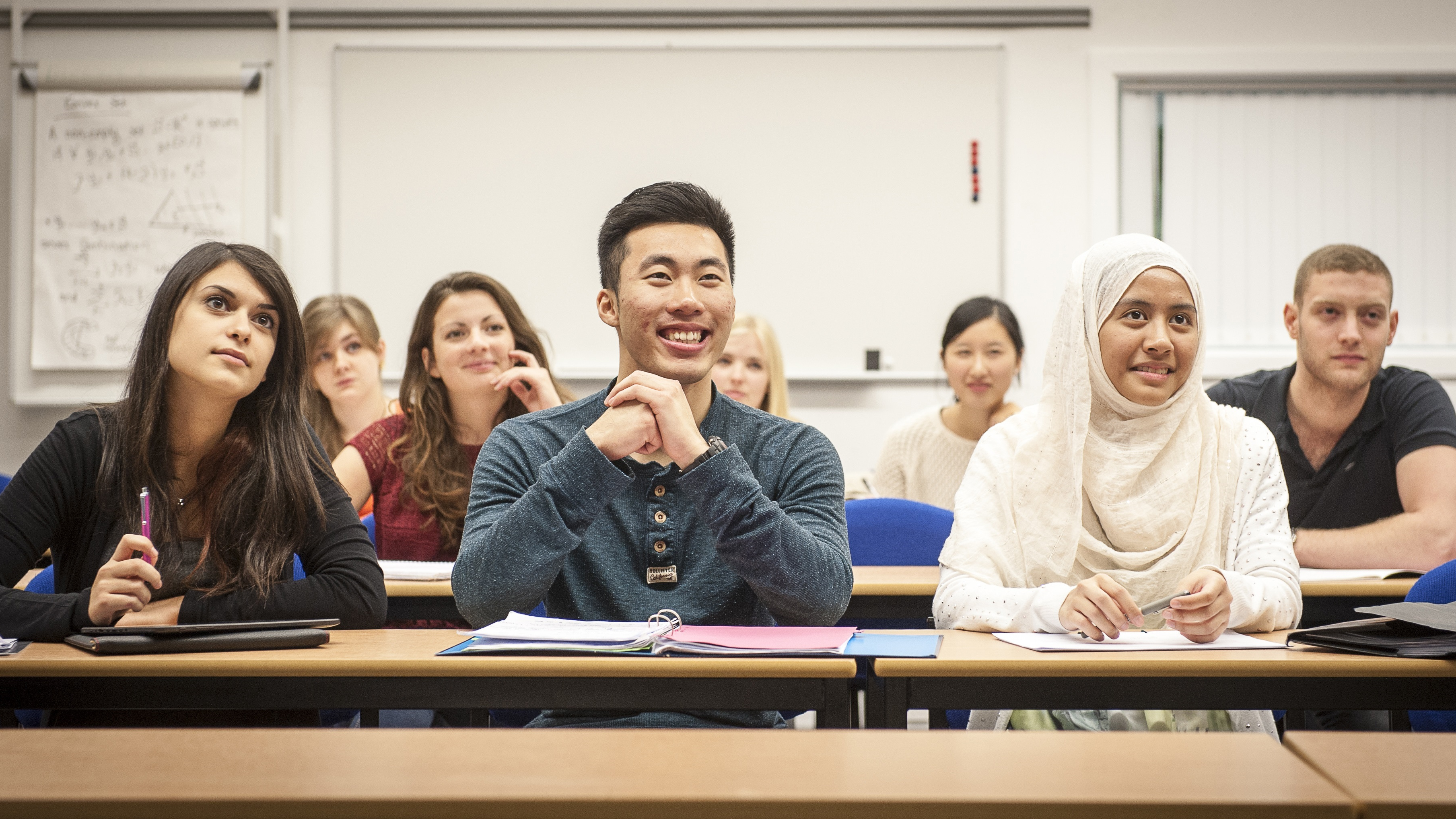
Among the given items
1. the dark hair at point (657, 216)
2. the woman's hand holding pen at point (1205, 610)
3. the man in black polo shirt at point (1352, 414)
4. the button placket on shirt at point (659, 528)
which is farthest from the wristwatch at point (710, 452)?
the man in black polo shirt at point (1352, 414)

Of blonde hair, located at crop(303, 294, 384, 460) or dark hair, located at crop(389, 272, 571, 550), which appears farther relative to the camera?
blonde hair, located at crop(303, 294, 384, 460)

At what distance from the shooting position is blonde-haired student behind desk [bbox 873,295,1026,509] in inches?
144

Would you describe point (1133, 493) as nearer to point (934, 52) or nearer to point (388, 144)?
point (934, 52)

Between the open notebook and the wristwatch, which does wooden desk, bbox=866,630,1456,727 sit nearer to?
the open notebook

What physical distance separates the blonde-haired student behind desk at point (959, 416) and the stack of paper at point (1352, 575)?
138 centimetres

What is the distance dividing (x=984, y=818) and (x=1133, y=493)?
1.25 metres

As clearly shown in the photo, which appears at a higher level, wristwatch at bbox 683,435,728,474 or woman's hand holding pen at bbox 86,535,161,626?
wristwatch at bbox 683,435,728,474

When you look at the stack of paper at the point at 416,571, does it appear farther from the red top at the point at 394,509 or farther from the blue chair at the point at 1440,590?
the blue chair at the point at 1440,590

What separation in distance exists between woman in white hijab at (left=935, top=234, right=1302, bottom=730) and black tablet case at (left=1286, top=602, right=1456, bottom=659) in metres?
0.33

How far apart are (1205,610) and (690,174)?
3474 millimetres

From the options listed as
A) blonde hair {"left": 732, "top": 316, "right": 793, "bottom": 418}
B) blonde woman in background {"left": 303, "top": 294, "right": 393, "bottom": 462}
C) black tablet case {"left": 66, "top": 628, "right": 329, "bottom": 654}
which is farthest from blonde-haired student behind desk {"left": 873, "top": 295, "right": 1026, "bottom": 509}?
black tablet case {"left": 66, "top": 628, "right": 329, "bottom": 654}

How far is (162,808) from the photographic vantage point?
73 centimetres

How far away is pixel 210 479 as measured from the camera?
70.4 inches

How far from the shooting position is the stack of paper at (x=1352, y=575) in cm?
211
